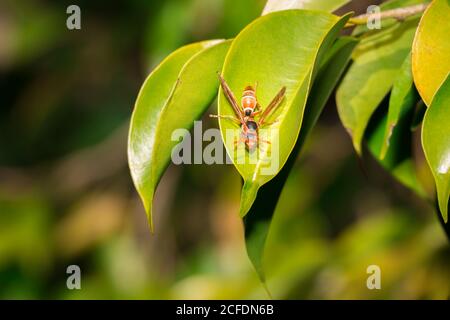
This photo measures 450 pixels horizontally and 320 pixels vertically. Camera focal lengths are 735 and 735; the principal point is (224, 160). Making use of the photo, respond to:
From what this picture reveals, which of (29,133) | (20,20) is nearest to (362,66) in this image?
(20,20)

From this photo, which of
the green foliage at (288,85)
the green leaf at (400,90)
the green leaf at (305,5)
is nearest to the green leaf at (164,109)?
the green foliage at (288,85)

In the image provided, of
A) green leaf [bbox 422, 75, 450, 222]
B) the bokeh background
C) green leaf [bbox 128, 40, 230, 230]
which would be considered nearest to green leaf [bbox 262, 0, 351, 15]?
green leaf [bbox 128, 40, 230, 230]

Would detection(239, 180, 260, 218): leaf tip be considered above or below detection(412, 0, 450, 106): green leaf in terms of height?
below

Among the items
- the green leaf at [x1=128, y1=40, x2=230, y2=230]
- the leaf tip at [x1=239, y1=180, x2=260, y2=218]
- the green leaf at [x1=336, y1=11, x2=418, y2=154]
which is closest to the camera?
the leaf tip at [x1=239, y1=180, x2=260, y2=218]

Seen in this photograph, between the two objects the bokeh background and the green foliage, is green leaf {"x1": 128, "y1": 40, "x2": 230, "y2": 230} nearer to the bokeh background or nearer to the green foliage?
the green foliage

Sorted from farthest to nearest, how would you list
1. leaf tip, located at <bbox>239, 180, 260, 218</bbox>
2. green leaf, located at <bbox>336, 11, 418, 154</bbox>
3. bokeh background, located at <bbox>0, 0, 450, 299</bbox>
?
1. bokeh background, located at <bbox>0, 0, 450, 299</bbox>
2. green leaf, located at <bbox>336, 11, 418, 154</bbox>
3. leaf tip, located at <bbox>239, 180, 260, 218</bbox>

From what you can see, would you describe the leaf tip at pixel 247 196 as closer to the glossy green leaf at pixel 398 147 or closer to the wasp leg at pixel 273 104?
the wasp leg at pixel 273 104

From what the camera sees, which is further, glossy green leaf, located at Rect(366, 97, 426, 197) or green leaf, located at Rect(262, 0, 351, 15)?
glossy green leaf, located at Rect(366, 97, 426, 197)

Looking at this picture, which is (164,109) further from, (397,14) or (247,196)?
(397,14)
